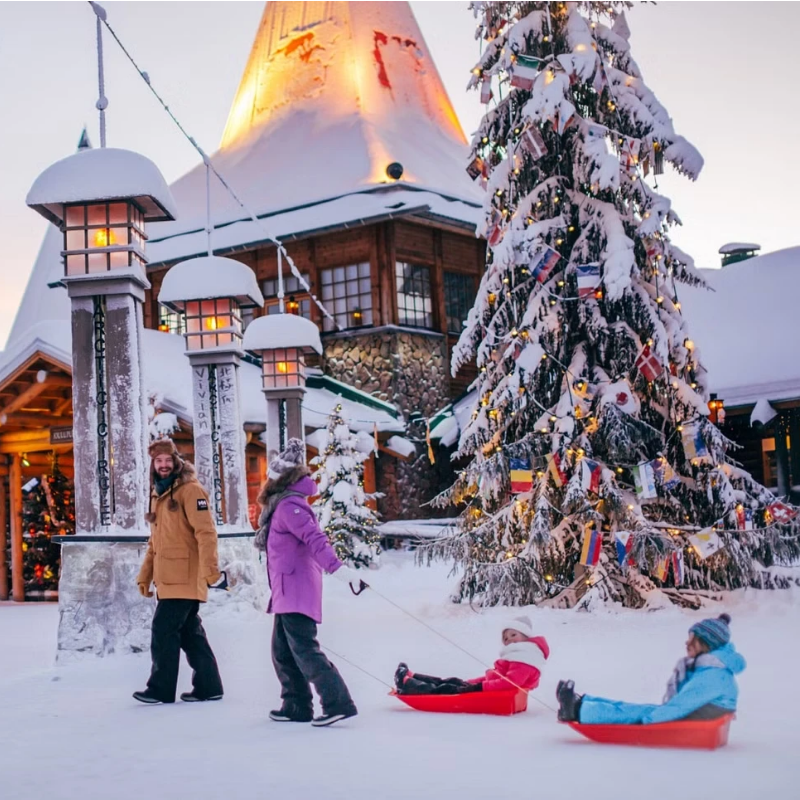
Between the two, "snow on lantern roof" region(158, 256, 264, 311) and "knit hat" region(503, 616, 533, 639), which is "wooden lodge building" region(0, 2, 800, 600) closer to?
"snow on lantern roof" region(158, 256, 264, 311)

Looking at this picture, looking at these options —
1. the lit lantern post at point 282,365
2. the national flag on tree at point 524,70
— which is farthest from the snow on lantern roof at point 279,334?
the national flag on tree at point 524,70

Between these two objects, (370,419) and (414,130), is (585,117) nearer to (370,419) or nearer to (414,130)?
(370,419)

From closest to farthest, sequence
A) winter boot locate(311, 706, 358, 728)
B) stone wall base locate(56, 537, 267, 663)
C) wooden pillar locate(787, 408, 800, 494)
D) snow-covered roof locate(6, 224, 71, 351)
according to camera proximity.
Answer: winter boot locate(311, 706, 358, 728) < stone wall base locate(56, 537, 267, 663) < wooden pillar locate(787, 408, 800, 494) < snow-covered roof locate(6, 224, 71, 351)

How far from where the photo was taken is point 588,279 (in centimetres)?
1162

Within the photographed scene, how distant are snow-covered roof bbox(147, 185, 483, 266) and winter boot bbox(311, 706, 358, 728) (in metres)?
17.8

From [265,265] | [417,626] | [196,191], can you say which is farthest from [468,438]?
[196,191]

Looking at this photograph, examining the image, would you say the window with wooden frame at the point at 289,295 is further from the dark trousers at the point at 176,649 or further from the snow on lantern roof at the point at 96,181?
the dark trousers at the point at 176,649

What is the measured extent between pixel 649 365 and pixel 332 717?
6635 millimetres

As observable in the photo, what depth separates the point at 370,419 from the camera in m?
23.2

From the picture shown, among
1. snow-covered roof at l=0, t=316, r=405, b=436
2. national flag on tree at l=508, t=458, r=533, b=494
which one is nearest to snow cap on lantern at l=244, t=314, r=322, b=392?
snow-covered roof at l=0, t=316, r=405, b=436

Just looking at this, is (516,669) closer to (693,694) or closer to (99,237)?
(693,694)

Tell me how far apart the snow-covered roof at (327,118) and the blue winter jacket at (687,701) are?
20.8m

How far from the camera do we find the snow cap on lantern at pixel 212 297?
1412 cm

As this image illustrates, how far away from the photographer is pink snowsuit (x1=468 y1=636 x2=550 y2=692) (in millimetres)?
6277
